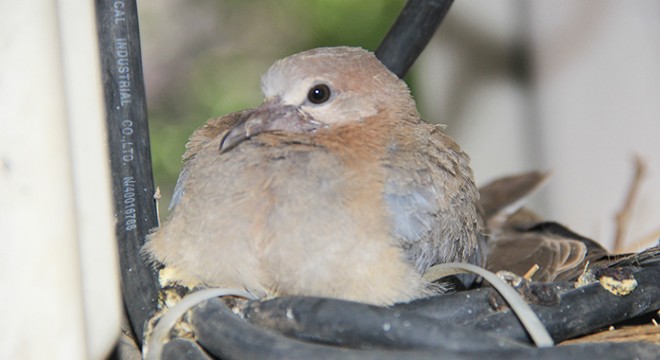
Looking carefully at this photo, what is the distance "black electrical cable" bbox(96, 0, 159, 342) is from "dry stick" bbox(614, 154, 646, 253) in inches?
43.5

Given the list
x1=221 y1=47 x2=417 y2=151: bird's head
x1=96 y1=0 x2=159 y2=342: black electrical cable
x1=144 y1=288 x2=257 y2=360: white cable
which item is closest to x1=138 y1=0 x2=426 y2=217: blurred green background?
x1=221 y1=47 x2=417 y2=151: bird's head

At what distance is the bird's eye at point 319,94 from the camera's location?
3.39 feet

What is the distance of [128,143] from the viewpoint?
87 centimetres

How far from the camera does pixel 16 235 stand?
65 centimetres

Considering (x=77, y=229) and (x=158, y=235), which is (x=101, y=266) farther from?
(x=158, y=235)

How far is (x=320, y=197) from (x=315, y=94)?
18cm

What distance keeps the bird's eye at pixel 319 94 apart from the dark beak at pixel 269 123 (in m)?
0.02

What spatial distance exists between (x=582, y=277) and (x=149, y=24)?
170 cm

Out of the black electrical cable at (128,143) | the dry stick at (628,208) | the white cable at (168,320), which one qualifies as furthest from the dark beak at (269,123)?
the dry stick at (628,208)

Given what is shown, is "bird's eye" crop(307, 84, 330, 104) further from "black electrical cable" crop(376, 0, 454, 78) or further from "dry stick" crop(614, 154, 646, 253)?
"dry stick" crop(614, 154, 646, 253)

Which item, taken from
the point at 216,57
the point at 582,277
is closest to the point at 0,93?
the point at 582,277

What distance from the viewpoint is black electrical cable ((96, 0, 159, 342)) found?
0.86 m

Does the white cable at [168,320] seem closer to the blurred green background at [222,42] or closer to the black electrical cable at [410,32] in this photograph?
the black electrical cable at [410,32]

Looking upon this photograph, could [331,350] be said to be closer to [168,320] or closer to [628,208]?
[168,320]
